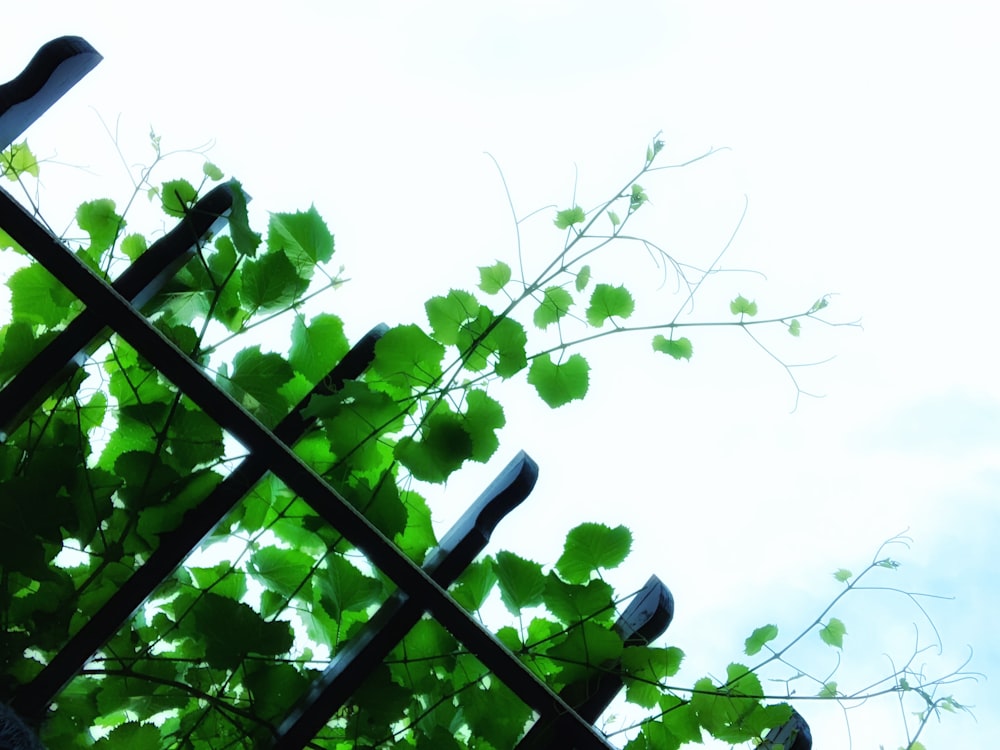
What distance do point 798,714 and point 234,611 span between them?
457mm

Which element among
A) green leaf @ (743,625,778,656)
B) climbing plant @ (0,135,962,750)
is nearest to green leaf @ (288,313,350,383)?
climbing plant @ (0,135,962,750)

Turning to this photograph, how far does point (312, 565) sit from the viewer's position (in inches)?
26.9

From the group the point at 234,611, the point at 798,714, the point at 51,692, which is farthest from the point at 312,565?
the point at 798,714

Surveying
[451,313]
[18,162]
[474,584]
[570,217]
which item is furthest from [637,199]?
[18,162]

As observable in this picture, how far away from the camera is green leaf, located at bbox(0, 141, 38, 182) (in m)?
0.72

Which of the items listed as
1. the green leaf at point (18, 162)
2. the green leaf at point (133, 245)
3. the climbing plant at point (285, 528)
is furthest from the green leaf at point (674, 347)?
the green leaf at point (18, 162)

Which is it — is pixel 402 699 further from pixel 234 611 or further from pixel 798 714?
pixel 798 714

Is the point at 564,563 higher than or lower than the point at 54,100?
lower

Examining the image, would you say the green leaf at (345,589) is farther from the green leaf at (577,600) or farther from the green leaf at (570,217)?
the green leaf at (570,217)

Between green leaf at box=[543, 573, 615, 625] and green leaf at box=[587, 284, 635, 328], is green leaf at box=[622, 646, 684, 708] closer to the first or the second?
green leaf at box=[543, 573, 615, 625]

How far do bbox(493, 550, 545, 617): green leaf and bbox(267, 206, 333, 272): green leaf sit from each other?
29cm

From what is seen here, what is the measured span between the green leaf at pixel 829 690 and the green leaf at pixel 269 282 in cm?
60

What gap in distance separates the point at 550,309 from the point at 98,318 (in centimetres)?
36

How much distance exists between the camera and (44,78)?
549mm
